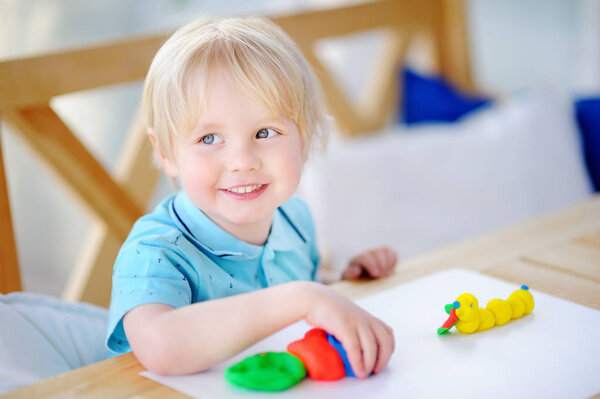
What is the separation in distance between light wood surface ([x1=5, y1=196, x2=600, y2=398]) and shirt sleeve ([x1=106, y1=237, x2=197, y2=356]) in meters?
0.06

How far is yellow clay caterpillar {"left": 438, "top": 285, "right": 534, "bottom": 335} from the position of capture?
0.74m

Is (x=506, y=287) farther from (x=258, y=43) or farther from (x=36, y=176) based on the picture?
(x=36, y=176)

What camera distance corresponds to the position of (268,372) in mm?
636

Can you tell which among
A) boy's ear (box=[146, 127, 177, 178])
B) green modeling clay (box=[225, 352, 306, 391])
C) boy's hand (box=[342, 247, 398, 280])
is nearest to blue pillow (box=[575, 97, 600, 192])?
boy's hand (box=[342, 247, 398, 280])

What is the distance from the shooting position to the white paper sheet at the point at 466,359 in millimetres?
628

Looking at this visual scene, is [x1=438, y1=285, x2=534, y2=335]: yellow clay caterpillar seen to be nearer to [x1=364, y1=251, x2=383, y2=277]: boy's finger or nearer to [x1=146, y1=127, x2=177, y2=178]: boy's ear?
[x1=364, y1=251, x2=383, y2=277]: boy's finger

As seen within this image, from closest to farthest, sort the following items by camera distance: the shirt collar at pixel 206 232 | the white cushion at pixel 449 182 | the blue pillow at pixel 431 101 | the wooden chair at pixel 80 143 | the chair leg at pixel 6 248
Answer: the shirt collar at pixel 206 232
the chair leg at pixel 6 248
the wooden chair at pixel 80 143
the white cushion at pixel 449 182
the blue pillow at pixel 431 101

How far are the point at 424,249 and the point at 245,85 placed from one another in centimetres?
114

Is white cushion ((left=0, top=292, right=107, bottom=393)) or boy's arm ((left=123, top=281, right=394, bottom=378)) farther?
white cushion ((left=0, top=292, right=107, bottom=393))

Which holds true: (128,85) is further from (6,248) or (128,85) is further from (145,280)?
(145,280)

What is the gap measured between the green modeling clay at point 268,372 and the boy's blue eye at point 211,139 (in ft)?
0.82

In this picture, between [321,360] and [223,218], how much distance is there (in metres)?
0.28

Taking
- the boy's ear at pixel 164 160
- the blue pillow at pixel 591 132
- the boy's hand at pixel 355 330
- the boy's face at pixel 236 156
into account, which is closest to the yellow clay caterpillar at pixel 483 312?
the boy's hand at pixel 355 330

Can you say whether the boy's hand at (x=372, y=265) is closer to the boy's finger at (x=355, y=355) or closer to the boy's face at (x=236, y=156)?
the boy's face at (x=236, y=156)
